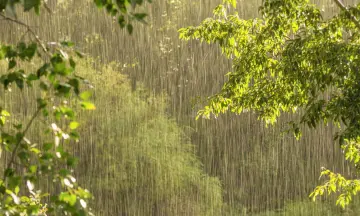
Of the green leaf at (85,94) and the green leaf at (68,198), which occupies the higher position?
the green leaf at (85,94)

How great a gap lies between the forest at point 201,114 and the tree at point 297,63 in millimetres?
14

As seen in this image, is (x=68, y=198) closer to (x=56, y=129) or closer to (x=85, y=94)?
(x=56, y=129)

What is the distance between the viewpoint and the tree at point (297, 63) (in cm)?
666

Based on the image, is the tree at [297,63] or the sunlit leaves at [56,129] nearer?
→ the sunlit leaves at [56,129]

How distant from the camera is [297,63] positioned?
7.06 meters

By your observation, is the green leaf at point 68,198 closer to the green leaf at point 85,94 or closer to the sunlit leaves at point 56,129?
the sunlit leaves at point 56,129

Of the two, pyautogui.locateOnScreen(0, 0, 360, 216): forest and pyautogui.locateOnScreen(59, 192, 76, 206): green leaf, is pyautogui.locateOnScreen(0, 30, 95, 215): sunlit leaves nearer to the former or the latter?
pyautogui.locateOnScreen(59, 192, 76, 206): green leaf

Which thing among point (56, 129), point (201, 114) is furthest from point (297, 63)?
point (56, 129)

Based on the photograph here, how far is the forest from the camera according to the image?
722cm

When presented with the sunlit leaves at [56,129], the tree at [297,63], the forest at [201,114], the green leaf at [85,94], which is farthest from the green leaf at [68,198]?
the forest at [201,114]

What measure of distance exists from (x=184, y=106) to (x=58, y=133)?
2769 centimetres

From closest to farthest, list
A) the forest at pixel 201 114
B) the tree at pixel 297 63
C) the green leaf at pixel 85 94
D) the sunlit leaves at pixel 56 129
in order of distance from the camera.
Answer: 1. the green leaf at pixel 85 94
2. the sunlit leaves at pixel 56 129
3. the tree at pixel 297 63
4. the forest at pixel 201 114

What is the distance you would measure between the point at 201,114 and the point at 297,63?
3.95 meters

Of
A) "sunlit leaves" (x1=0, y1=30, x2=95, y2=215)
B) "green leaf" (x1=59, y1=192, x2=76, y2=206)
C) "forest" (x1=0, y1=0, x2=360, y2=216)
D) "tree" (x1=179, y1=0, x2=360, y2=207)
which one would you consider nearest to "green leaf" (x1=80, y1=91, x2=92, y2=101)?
"sunlit leaves" (x1=0, y1=30, x2=95, y2=215)
